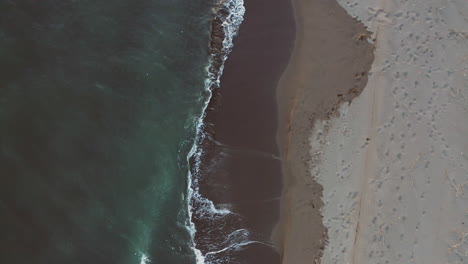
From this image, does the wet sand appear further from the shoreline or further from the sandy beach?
the sandy beach

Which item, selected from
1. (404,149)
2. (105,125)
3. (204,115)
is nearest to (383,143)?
(404,149)

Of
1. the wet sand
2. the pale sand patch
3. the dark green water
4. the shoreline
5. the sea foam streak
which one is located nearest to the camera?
the pale sand patch

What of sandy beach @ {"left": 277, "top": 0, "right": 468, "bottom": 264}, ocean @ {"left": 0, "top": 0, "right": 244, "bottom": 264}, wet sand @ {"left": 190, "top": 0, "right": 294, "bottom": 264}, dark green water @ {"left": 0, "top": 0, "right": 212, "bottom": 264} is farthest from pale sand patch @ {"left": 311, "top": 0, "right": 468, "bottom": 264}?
dark green water @ {"left": 0, "top": 0, "right": 212, "bottom": 264}

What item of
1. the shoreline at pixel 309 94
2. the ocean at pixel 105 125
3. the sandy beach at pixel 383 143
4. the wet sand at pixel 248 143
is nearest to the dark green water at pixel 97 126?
the ocean at pixel 105 125

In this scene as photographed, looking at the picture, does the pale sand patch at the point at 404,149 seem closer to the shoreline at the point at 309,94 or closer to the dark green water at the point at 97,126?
the shoreline at the point at 309,94

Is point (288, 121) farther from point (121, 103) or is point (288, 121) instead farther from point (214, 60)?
point (121, 103)
